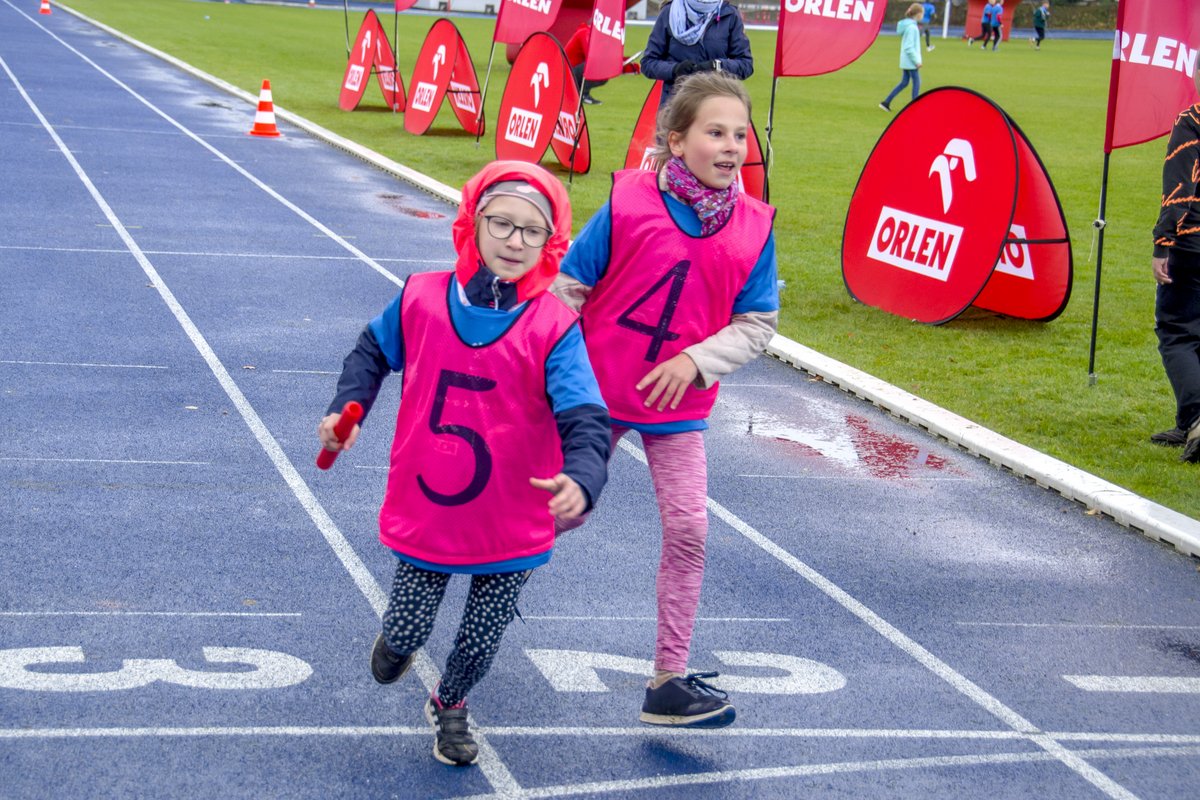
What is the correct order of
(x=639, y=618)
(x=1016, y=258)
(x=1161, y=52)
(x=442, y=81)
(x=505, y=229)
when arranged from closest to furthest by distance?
(x=505, y=229) < (x=639, y=618) < (x=1161, y=52) < (x=1016, y=258) < (x=442, y=81)

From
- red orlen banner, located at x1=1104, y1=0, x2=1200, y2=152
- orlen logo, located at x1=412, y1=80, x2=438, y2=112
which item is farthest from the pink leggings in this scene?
orlen logo, located at x1=412, y1=80, x2=438, y2=112

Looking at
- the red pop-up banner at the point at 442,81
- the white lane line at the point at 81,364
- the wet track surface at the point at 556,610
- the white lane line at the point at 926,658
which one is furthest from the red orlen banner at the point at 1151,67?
the red pop-up banner at the point at 442,81

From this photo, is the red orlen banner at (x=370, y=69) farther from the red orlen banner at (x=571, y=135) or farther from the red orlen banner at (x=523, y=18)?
the red orlen banner at (x=571, y=135)

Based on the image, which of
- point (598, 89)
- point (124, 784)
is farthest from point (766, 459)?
point (598, 89)

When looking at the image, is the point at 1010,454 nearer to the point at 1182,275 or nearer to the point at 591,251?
the point at 1182,275

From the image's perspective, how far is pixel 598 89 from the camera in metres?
30.6

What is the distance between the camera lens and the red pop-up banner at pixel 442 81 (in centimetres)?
2078

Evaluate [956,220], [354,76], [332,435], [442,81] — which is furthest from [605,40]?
[332,435]

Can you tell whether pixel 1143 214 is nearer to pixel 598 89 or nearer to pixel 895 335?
pixel 895 335

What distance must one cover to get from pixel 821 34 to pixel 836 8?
0.26m

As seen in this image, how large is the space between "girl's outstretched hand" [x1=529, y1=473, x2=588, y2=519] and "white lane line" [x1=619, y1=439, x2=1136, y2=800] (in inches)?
76.6

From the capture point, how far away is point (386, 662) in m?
4.05

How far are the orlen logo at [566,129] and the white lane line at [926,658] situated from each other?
11.1 m

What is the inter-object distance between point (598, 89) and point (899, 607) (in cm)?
2610
